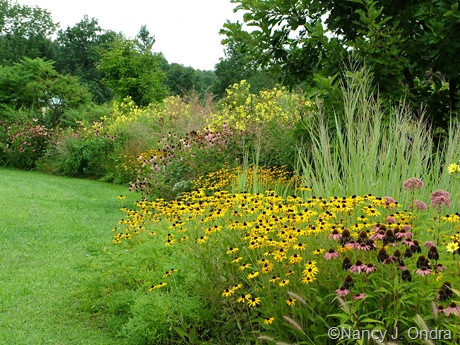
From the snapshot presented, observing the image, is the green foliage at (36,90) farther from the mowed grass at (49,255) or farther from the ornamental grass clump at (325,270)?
the ornamental grass clump at (325,270)

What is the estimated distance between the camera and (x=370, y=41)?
585 centimetres

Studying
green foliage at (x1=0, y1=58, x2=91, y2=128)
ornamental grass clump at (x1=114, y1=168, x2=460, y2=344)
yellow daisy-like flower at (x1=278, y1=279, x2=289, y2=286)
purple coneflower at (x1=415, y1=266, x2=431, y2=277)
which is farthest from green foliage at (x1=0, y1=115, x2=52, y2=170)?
purple coneflower at (x1=415, y1=266, x2=431, y2=277)

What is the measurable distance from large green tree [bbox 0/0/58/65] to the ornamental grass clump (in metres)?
48.4

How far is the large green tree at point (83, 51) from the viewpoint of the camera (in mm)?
49472

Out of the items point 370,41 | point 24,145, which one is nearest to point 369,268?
point 370,41

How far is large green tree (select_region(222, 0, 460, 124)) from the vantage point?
5762mm

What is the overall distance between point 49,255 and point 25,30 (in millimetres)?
52671

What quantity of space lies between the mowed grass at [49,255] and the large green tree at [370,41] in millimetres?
3104

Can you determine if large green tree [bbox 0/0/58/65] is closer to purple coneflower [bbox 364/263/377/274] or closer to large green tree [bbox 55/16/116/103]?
large green tree [bbox 55/16/116/103]

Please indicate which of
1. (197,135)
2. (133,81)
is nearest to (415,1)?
(197,135)

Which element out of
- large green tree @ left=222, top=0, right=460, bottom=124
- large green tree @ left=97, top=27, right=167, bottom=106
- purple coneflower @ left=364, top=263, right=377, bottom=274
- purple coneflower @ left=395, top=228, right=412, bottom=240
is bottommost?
purple coneflower @ left=364, top=263, right=377, bottom=274

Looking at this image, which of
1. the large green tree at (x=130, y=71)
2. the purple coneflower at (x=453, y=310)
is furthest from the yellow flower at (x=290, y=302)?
the large green tree at (x=130, y=71)

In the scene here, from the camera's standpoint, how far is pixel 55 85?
20250 mm

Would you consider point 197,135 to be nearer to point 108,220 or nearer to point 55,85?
point 108,220
